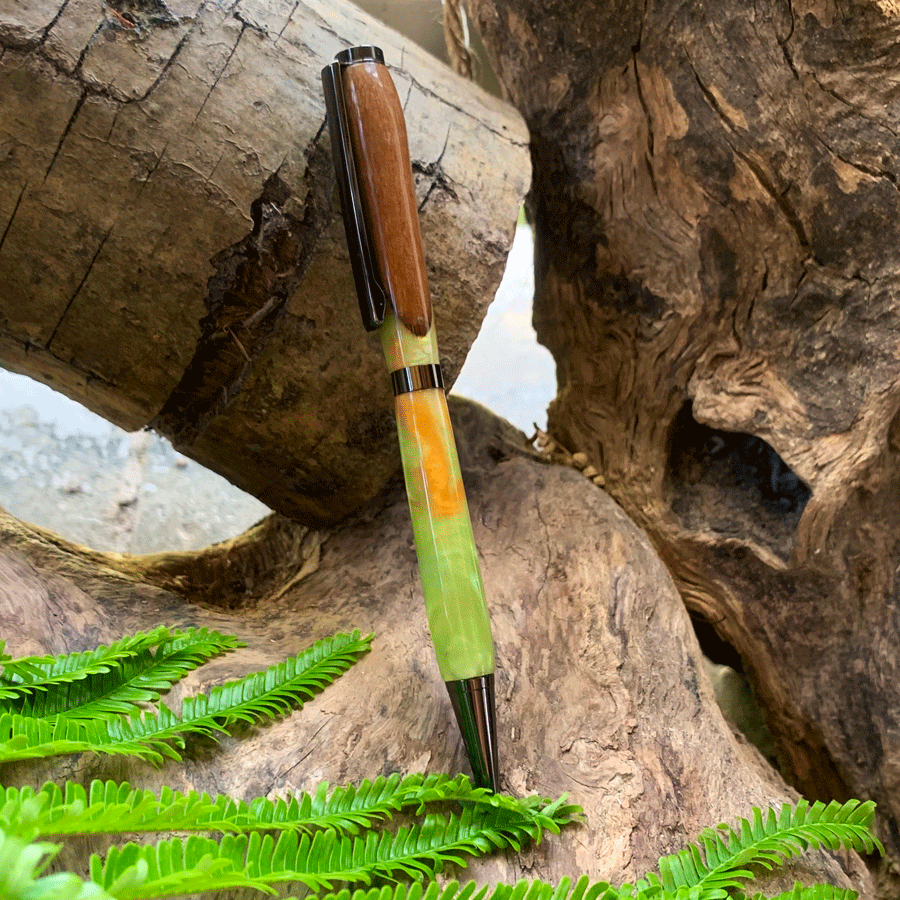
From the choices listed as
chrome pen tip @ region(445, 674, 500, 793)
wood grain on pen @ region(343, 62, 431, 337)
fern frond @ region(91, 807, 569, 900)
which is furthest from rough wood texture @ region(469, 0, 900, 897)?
fern frond @ region(91, 807, 569, 900)

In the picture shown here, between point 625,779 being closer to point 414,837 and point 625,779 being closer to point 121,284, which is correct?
point 414,837

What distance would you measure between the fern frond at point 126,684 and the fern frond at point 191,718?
0.03m

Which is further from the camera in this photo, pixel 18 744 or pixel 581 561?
pixel 581 561

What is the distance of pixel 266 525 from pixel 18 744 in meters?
1.03

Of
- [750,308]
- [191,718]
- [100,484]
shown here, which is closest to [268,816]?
[191,718]

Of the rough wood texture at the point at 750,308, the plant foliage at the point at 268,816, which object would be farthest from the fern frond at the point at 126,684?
the rough wood texture at the point at 750,308

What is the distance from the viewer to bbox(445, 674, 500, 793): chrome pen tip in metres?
1.12

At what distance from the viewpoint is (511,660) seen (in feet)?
4.40

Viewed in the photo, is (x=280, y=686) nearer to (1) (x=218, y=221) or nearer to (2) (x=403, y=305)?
(2) (x=403, y=305)

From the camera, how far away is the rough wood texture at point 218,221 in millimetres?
1189

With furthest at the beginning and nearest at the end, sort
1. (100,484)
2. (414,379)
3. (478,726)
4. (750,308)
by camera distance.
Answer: (100,484) < (750,308) < (414,379) < (478,726)

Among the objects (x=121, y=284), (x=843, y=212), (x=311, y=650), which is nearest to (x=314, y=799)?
(x=311, y=650)

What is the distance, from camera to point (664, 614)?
146 centimetres

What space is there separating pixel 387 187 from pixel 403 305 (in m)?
0.18
